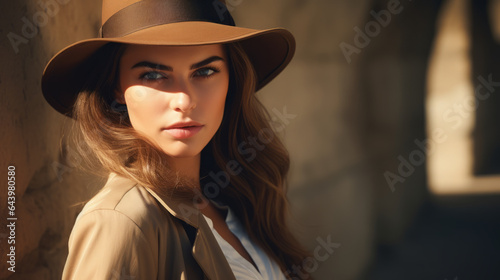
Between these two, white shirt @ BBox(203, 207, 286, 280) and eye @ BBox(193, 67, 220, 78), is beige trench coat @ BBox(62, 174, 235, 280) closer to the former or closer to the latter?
white shirt @ BBox(203, 207, 286, 280)

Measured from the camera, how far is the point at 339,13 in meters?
3.16

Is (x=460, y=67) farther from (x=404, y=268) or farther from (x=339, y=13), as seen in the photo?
(x=404, y=268)

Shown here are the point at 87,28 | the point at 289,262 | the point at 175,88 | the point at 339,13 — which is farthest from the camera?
the point at 339,13

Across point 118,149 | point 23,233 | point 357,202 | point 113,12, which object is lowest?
point 357,202

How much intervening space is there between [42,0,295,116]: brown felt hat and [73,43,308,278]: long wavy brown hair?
0.20 ft

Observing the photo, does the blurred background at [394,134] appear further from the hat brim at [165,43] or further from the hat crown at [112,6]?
the hat crown at [112,6]

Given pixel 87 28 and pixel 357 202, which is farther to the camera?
pixel 357 202

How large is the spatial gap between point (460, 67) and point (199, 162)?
219 cm

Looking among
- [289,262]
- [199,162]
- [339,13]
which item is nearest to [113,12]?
[199,162]

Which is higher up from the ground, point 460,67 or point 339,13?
point 339,13

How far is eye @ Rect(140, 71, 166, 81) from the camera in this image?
1449 mm

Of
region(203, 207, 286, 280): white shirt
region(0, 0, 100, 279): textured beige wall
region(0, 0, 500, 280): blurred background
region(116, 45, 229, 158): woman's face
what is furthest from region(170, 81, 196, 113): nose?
region(0, 0, 500, 280): blurred background

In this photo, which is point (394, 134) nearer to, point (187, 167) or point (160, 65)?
point (187, 167)

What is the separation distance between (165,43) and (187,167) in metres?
0.51
